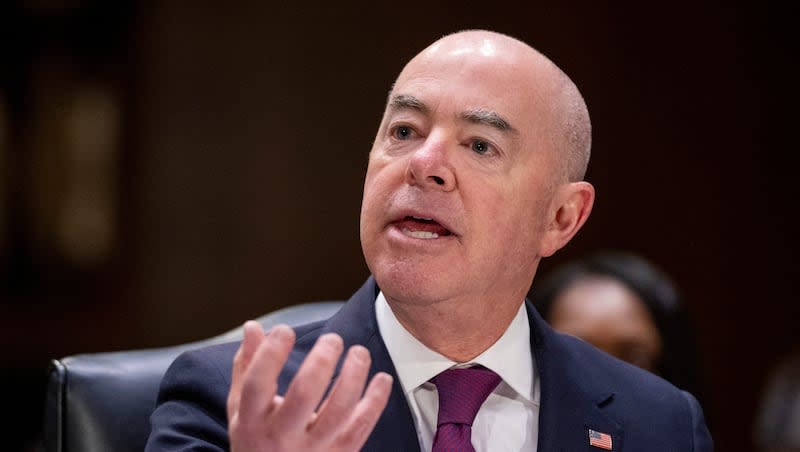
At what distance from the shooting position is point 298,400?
1.30 meters

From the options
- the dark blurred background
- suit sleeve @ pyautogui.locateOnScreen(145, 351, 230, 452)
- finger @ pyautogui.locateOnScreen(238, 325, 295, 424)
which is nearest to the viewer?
finger @ pyautogui.locateOnScreen(238, 325, 295, 424)

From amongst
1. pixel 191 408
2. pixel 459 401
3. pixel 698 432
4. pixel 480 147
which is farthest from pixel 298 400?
pixel 698 432

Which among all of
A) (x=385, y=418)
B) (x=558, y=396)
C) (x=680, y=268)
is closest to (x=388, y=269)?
(x=385, y=418)

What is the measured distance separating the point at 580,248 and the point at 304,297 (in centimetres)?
131

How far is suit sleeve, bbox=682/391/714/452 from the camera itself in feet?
6.63

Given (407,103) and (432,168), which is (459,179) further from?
(407,103)

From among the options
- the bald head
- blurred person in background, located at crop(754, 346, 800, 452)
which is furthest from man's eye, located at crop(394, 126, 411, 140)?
blurred person in background, located at crop(754, 346, 800, 452)

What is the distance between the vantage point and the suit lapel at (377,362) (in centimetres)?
175

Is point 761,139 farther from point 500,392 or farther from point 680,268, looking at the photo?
point 500,392

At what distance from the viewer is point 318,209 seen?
4.96 meters

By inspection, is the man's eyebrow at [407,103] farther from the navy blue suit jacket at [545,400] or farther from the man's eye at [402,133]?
the navy blue suit jacket at [545,400]

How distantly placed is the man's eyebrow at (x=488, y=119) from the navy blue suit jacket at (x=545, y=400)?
0.36 meters

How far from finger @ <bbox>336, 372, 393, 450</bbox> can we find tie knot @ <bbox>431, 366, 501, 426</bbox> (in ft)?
1.51

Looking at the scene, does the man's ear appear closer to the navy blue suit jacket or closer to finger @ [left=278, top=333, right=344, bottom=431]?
the navy blue suit jacket
